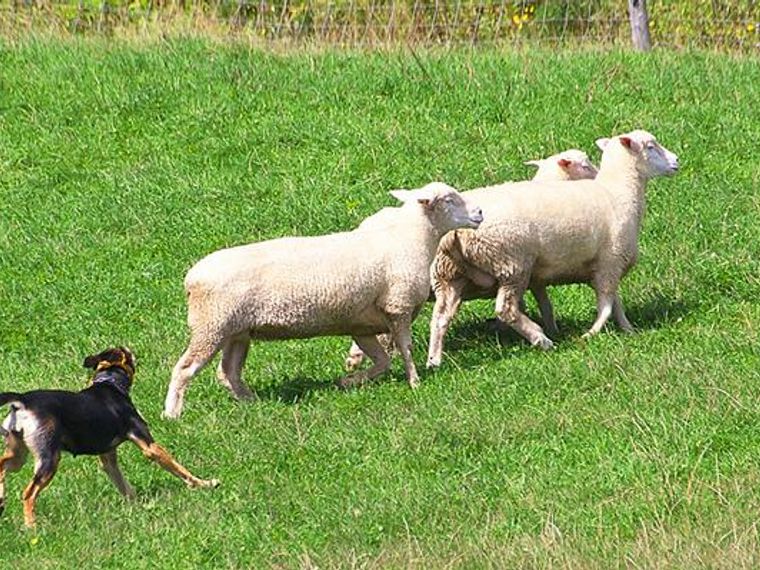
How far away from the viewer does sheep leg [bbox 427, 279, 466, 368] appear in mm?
10695

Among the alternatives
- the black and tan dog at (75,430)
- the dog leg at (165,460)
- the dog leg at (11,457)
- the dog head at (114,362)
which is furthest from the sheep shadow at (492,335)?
the dog leg at (11,457)

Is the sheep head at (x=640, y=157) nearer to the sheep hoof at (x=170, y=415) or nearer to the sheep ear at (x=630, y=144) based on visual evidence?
the sheep ear at (x=630, y=144)

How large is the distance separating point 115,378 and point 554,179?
14.0ft

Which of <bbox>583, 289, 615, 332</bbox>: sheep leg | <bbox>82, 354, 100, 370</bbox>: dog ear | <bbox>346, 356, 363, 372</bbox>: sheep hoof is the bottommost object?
<bbox>346, 356, 363, 372</bbox>: sheep hoof

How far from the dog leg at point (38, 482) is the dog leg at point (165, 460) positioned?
18.6 inches

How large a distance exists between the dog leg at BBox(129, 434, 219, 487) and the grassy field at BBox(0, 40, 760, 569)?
0.38ft

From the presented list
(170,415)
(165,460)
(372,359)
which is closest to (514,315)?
(372,359)

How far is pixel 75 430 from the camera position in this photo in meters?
7.81

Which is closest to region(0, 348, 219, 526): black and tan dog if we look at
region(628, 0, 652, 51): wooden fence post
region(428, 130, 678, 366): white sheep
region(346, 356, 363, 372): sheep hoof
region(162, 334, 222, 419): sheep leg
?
region(162, 334, 222, 419): sheep leg

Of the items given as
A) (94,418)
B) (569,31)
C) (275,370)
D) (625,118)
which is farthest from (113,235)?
(569,31)

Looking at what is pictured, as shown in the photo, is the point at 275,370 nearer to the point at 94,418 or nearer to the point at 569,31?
the point at 94,418

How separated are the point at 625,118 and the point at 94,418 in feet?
25.3

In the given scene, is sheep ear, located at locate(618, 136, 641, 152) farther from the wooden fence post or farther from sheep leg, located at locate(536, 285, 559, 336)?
the wooden fence post

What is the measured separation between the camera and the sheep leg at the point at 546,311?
438 inches
